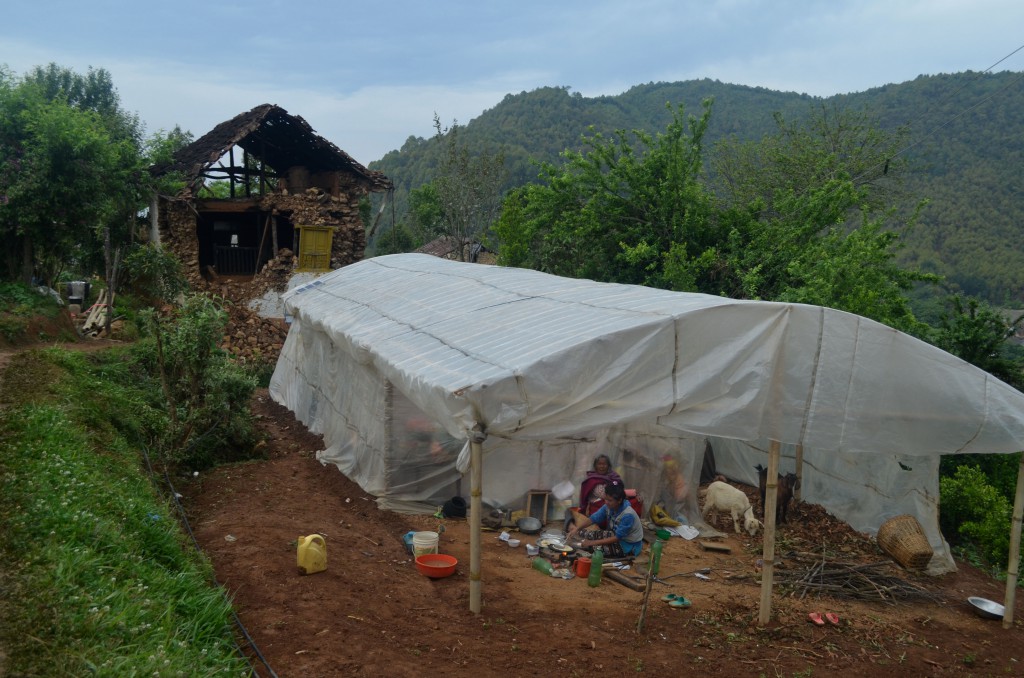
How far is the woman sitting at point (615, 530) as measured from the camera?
7.34 m

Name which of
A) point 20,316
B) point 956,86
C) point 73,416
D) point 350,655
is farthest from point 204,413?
point 956,86

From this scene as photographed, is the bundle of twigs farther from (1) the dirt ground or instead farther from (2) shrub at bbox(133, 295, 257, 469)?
(2) shrub at bbox(133, 295, 257, 469)

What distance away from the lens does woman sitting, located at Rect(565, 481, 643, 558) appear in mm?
7336

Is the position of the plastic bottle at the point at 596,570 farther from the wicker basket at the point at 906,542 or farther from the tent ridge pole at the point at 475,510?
the wicker basket at the point at 906,542

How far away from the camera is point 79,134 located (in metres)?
15.3

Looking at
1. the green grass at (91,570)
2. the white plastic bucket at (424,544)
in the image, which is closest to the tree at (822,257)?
the white plastic bucket at (424,544)

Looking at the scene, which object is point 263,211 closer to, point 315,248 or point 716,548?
point 315,248

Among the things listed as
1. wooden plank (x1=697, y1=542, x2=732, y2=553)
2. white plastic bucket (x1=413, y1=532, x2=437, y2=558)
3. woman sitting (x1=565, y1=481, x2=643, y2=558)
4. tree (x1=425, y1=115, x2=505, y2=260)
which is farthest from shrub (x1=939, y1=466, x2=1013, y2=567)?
tree (x1=425, y1=115, x2=505, y2=260)

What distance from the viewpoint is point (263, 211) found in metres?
19.9

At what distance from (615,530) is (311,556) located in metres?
3.01

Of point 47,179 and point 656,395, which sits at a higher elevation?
point 47,179

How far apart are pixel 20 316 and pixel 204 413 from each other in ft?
23.7

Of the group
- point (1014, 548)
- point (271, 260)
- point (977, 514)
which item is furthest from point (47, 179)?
point (977, 514)

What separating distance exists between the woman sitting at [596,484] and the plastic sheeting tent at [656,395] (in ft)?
1.54
